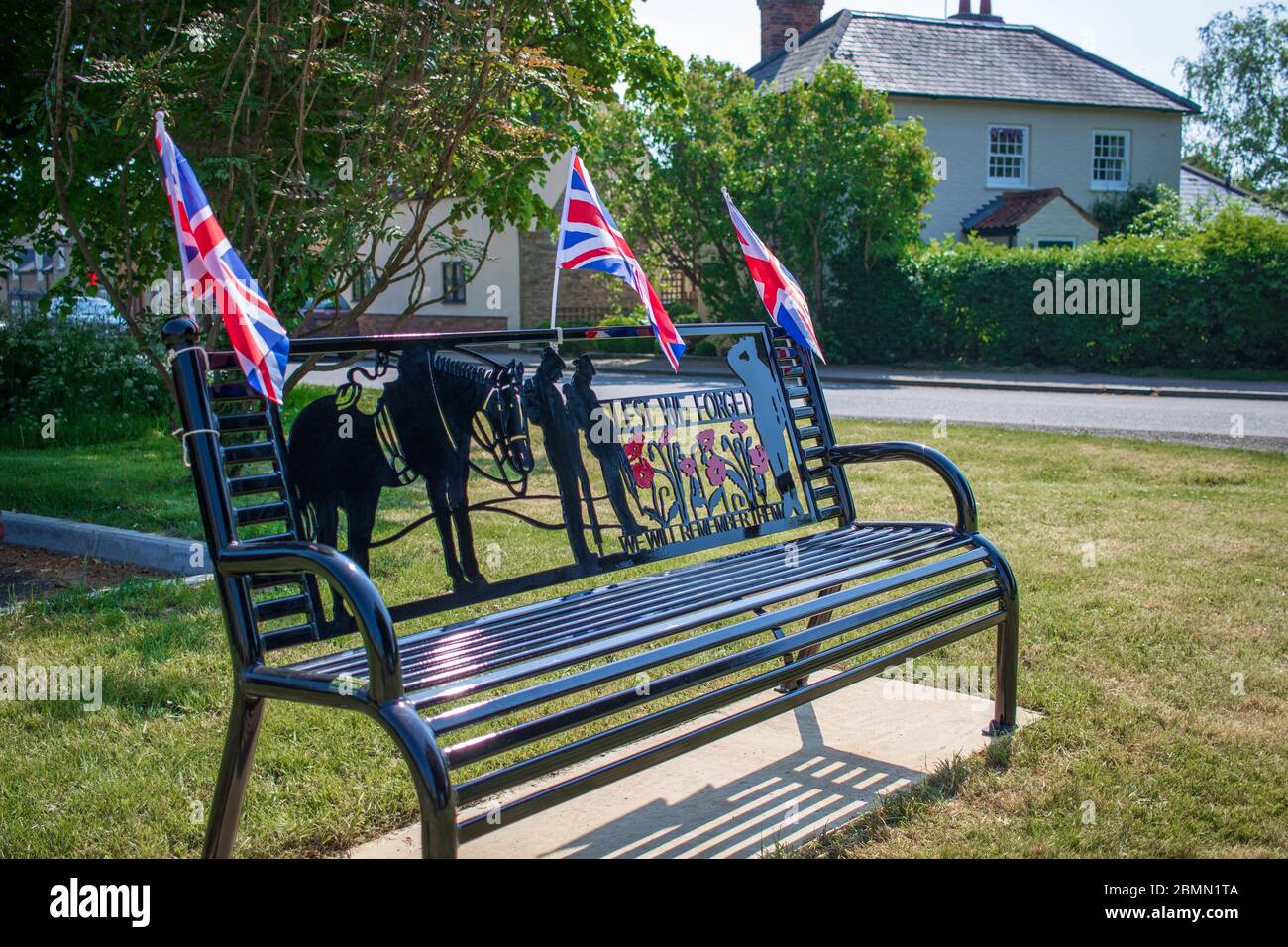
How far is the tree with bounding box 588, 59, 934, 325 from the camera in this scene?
21.9 metres

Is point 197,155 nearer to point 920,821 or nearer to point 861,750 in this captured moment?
point 861,750

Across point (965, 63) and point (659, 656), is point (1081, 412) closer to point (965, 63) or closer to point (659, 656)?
point (659, 656)

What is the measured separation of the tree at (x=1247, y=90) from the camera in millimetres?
41156

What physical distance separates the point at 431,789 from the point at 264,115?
5.47m

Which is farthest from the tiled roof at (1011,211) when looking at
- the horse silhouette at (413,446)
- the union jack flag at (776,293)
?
the horse silhouette at (413,446)

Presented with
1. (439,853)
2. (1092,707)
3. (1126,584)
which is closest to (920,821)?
(1092,707)

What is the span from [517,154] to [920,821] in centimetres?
582

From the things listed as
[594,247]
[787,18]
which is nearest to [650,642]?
[594,247]

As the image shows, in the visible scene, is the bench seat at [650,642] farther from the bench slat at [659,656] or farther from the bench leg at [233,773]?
the bench leg at [233,773]

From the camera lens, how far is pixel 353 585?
7.65ft

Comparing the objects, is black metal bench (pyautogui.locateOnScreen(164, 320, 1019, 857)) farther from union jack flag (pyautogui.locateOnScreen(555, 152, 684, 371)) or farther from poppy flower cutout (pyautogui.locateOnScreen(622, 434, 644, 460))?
union jack flag (pyautogui.locateOnScreen(555, 152, 684, 371))

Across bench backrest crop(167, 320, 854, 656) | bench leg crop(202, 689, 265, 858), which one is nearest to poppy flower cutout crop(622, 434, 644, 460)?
bench backrest crop(167, 320, 854, 656)
